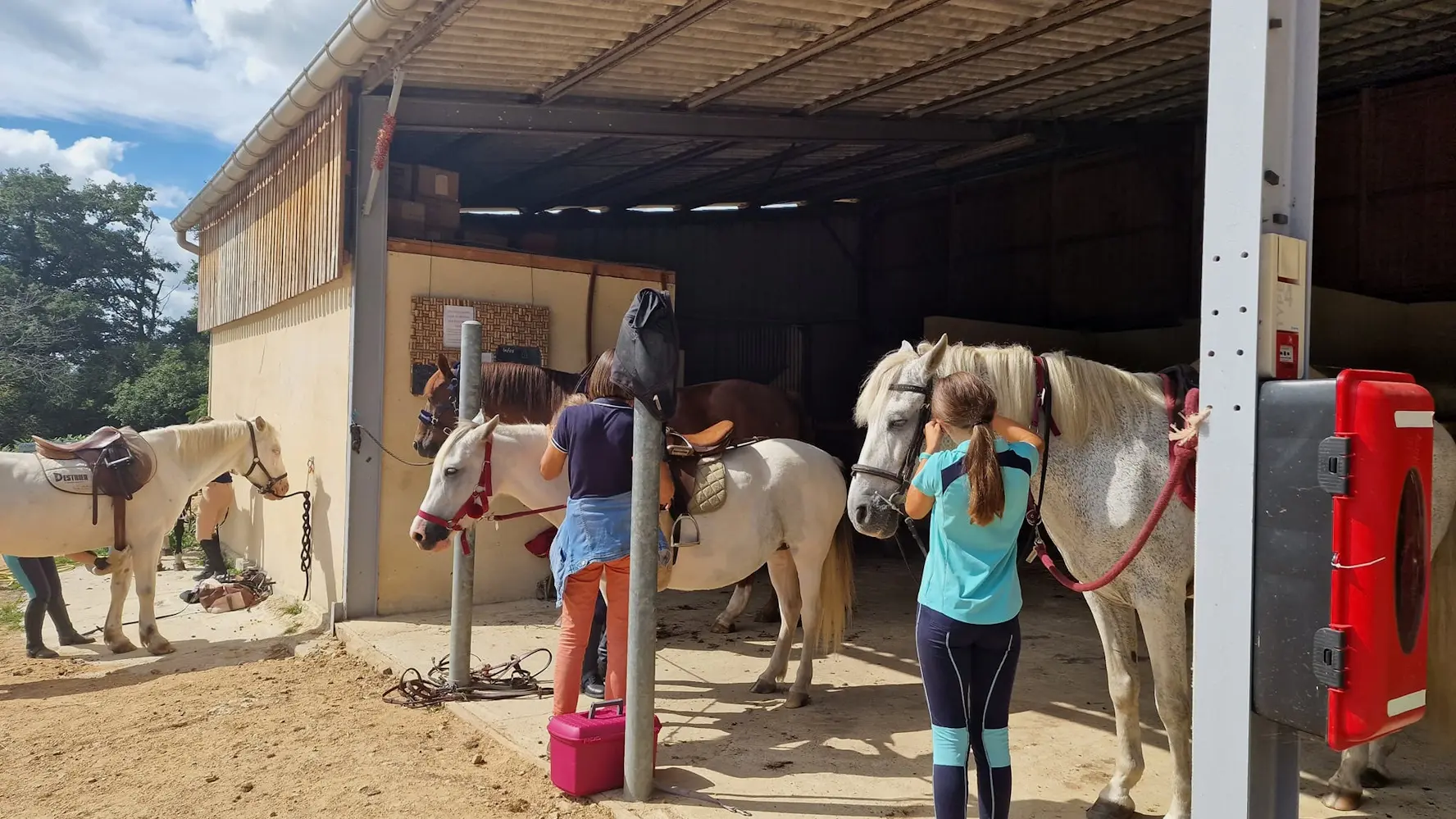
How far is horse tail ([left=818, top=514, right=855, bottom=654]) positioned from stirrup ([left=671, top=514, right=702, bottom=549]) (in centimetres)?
78

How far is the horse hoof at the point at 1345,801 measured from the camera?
3045 millimetres

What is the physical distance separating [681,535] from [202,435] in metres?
4.05

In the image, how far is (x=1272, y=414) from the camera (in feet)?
5.37

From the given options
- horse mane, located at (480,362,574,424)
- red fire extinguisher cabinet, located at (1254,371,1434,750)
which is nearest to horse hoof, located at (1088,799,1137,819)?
red fire extinguisher cabinet, located at (1254,371,1434,750)

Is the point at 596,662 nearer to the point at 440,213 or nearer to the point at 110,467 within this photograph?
the point at 110,467

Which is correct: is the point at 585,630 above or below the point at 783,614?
above

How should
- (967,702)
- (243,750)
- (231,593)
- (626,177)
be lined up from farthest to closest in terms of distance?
(626,177), (231,593), (243,750), (967,702)

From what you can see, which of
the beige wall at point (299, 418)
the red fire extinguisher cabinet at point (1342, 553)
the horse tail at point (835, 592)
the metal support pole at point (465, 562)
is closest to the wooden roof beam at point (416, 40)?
the beige wall at point (299, 418)

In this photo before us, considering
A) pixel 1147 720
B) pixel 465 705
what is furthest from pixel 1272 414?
pixel 465 705

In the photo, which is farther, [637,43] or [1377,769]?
[637,43]

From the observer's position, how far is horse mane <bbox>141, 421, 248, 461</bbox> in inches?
233

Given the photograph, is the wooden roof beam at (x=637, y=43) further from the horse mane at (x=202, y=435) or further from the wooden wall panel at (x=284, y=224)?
the horse mane at (x=202, y=435)

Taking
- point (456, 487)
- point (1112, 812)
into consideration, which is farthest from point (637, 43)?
point (1112, 812)

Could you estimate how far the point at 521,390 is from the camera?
5.57m
